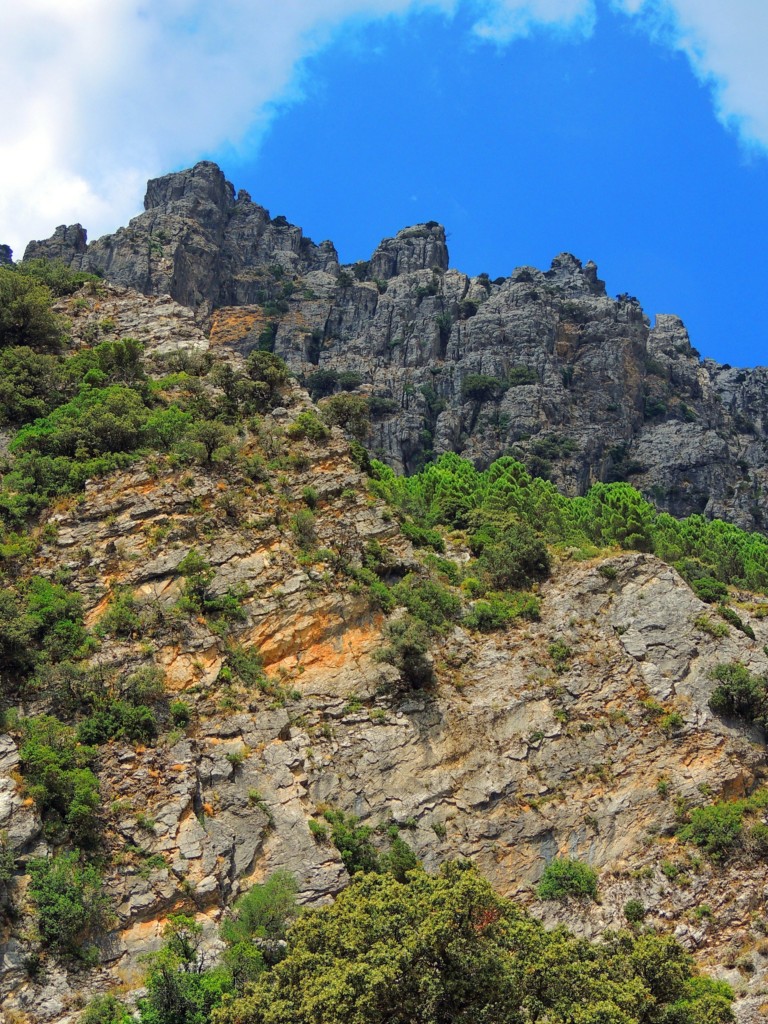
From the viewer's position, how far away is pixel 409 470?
319 ft

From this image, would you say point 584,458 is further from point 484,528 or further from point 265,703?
point 265,703

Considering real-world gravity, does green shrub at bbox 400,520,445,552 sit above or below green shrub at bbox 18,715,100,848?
above

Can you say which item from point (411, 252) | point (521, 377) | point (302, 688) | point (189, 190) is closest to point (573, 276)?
point (411, 252)

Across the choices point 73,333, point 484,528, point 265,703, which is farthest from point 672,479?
point 265,703

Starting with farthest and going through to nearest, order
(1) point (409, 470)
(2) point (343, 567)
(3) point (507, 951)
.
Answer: (1) point (409, 470) < (2) point (343, 567) < (3) point (507, 951)

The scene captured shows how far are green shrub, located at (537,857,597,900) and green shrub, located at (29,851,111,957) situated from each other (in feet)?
45.0

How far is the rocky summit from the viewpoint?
28.7 metres

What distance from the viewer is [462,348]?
4338 inches

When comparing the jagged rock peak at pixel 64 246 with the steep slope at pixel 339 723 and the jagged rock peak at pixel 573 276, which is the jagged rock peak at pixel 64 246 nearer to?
the jagged rock peak at pixel 573 276

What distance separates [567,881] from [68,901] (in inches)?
610

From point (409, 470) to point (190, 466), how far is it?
54325mm

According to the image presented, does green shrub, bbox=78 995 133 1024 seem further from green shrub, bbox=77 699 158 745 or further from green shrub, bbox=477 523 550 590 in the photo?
green shrub, bbox=477 523 550 590

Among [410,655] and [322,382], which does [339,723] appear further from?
[322,382]

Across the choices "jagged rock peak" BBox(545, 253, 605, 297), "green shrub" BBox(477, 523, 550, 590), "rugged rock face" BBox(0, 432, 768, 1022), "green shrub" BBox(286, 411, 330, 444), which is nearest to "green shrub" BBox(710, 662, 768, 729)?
"rugged rock face" BBox(0, 432, 768, 1022)
